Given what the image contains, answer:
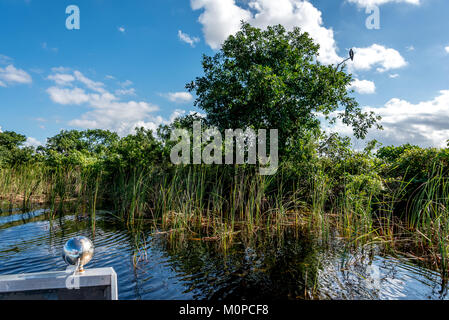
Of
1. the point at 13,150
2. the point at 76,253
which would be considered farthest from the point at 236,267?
the point at 13,150

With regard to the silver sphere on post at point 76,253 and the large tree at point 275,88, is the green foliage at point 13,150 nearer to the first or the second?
the large tree at point 275,88

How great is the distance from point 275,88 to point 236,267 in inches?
204

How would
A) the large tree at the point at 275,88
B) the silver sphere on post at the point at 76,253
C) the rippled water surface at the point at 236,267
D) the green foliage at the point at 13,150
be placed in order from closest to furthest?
the silver sphere on post at the point at 76,253
the rippled water surface at the point at 236,267
the large tree at the point at 275,88
the green foliage at the point at 13,150

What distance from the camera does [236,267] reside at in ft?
13.2

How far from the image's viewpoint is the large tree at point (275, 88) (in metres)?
7.94

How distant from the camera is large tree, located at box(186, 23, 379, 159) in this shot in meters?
7.94

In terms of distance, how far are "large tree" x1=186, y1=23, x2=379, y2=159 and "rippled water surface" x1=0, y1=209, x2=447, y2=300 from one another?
3860mm

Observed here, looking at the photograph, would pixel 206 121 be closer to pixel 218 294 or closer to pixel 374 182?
pixel 374 182

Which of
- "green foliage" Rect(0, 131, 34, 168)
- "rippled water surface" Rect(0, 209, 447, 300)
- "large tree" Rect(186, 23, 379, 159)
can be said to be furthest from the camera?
"green foliage" Rect(0, 131, 34, 168)

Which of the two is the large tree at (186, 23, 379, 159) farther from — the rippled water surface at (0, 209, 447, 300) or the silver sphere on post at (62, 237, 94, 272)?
the silver sphere on post at (62, 237, 94, 272)

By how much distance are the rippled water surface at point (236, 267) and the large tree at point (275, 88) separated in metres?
3.86

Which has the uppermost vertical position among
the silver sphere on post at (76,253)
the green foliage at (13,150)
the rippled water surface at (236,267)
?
the green foliage at (13,150)

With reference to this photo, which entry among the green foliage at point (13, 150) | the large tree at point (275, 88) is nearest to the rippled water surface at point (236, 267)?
the large tree at point (275, 88)

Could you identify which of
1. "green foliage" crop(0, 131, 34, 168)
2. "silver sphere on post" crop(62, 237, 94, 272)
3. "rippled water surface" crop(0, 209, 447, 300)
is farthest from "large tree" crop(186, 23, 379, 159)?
"green foliage" crop(0, 131, 34, 168)
